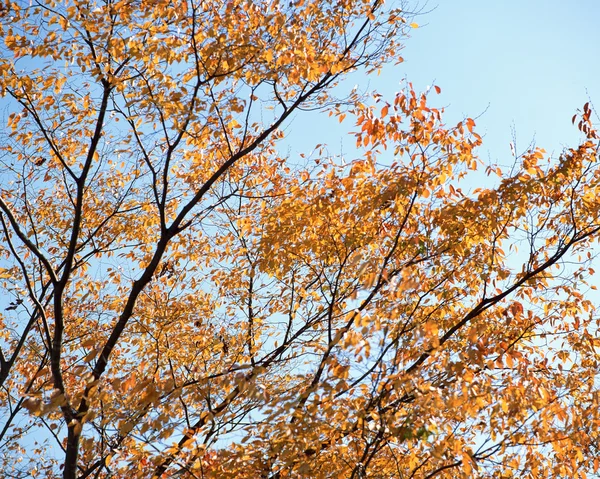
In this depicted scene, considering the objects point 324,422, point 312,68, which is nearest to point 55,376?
point 324,422

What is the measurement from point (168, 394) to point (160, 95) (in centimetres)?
342

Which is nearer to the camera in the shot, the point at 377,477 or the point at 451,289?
the point at 377,477

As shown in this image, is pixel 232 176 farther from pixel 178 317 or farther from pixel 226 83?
pixel 178 317

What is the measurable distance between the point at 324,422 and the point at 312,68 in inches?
164

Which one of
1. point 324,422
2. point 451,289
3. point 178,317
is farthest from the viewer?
point 178,317

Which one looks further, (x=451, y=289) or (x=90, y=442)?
(x=451, y=289)

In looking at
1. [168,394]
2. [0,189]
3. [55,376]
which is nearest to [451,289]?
[168,394]

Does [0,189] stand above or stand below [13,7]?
above

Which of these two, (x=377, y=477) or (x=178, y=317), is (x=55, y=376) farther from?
(x=377, y=477)

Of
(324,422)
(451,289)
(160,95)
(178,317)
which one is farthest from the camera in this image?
(178,317)

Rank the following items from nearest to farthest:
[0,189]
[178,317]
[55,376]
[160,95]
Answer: [55,376] < [160,95] < [178,317] < [0,189]

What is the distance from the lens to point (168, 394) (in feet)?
15.0

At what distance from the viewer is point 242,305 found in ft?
27.3

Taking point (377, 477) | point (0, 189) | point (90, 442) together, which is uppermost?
point (0, 189)
